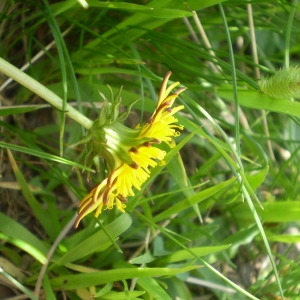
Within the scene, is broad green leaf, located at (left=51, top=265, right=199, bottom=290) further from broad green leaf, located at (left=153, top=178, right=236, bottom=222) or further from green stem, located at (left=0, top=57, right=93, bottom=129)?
green stem, located at (left=0, top=57, right=93, bottom=129)

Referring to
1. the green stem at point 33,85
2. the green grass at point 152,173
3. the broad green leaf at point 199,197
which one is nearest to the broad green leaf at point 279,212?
the green grass at point 152,173

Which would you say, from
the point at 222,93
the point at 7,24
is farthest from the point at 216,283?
the point at 7,24

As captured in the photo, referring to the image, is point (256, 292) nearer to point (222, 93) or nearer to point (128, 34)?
point (222, 93)

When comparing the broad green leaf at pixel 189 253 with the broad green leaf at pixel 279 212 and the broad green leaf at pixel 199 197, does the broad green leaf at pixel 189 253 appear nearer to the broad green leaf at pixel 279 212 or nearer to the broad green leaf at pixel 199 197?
the broad green leaf at pixel 199 197

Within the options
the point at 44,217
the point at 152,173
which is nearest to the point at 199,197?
the point at 152,173

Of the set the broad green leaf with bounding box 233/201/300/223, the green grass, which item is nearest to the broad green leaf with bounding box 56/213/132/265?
the green grass

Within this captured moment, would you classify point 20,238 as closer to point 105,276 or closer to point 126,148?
point 105,276

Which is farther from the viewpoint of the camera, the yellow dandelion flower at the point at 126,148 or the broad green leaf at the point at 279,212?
the broad green leaf at the point at 279,212
